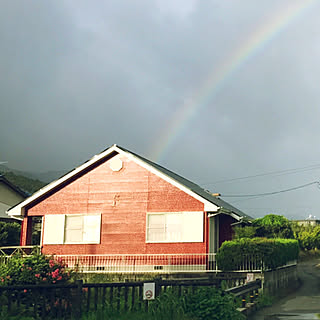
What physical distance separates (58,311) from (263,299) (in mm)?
9292

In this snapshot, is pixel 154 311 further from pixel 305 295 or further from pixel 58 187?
pixel 58 187

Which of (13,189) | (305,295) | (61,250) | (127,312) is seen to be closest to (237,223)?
(305,295)

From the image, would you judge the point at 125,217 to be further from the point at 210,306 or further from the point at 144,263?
the point at 210,306

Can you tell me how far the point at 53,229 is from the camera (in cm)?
2983

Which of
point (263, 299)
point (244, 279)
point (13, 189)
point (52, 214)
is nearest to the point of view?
point (263, 299)

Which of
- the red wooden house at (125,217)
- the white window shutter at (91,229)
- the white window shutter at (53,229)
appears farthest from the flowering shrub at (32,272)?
the white window shutter at (53,229)

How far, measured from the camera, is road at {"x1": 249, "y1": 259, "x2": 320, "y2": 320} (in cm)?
1603

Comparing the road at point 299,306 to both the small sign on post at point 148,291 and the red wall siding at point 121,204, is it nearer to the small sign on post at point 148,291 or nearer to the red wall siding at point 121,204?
the small sign on post at point 148,291

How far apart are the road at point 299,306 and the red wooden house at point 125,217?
5.08 metres

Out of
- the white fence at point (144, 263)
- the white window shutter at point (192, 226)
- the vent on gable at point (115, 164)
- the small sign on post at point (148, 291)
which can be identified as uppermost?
the vent on gable at point (115, 164)

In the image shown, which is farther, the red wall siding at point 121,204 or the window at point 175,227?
the red wall siding at point 121,204

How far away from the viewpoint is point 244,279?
73.6 feet

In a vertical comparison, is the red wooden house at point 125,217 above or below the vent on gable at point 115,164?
below

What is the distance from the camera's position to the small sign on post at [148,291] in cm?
1350
